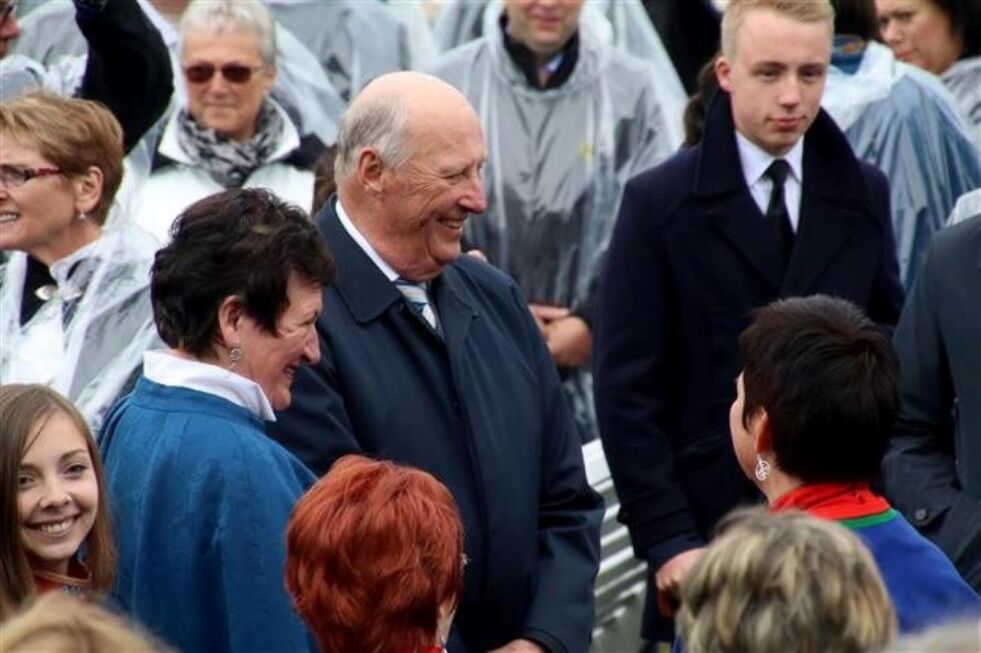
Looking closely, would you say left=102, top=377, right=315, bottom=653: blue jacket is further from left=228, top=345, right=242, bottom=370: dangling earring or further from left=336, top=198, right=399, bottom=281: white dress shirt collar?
left=336, top=198, right=399, bottom=281: white dress shirt collar

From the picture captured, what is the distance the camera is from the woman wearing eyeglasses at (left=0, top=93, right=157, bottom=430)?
5648 millimetres

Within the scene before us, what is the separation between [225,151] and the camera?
7.59 m

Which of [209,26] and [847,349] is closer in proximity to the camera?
[847,349]

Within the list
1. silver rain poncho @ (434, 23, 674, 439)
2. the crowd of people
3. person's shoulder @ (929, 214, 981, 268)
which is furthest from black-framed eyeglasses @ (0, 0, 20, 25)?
person's shoulder @ (929, 214, 981, 268)

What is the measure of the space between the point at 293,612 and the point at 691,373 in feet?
6.68

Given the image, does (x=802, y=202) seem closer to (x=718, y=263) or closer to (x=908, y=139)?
(x=718, y=263)

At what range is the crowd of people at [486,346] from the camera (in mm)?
4008

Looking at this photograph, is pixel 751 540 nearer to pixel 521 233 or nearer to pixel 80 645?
pixel 80 645

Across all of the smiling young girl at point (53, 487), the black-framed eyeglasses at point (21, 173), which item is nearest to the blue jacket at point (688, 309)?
the black-framed eyeglasses at point (21, 173)

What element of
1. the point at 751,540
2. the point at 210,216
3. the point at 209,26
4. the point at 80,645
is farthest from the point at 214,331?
the point at 209,26

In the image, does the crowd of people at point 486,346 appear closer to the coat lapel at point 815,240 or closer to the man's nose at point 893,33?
the coat lapel at point 815,240

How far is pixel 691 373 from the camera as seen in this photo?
242 inches

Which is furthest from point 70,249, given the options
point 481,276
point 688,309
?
point 688,309

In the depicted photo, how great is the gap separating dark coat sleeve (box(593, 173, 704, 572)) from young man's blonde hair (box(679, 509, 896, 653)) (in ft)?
8.92
